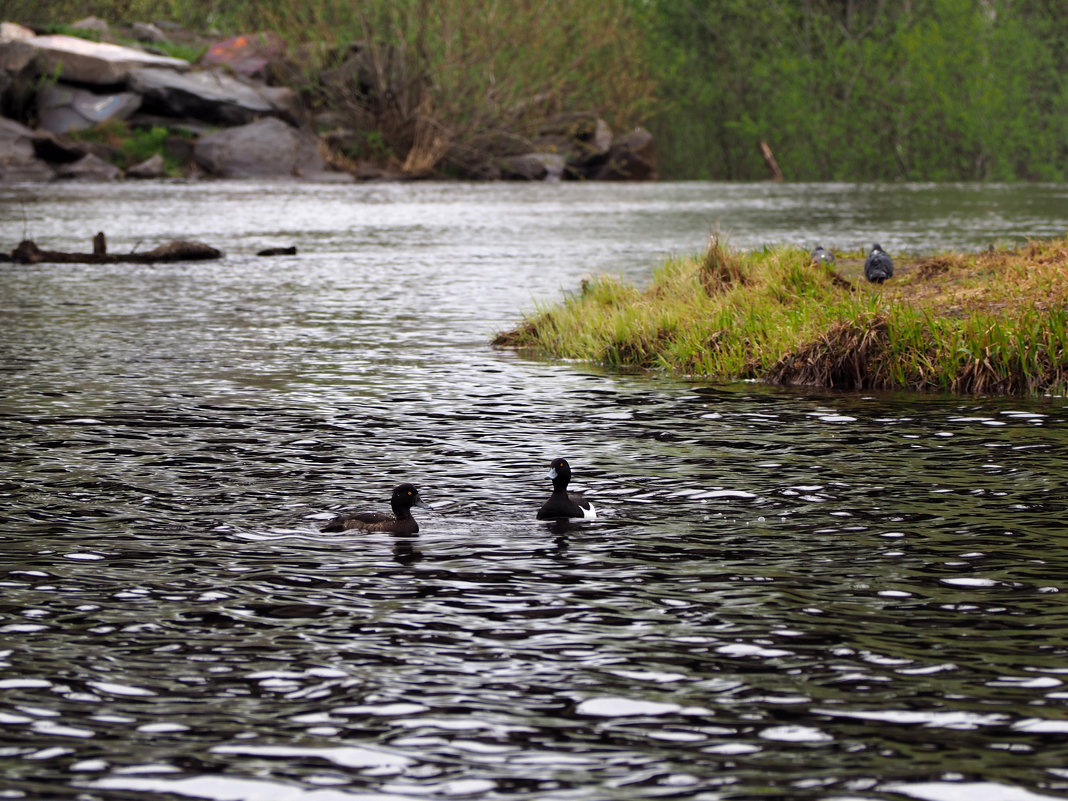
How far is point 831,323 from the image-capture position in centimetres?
1702

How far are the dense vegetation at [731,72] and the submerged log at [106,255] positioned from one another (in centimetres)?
3546

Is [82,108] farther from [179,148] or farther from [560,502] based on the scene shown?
[560,502]

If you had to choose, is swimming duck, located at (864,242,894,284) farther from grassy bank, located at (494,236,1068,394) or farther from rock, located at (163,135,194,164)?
rock, located at (163,135,194,164)

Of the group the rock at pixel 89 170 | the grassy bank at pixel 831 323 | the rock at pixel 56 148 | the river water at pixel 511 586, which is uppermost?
the rock at pixel 56 148

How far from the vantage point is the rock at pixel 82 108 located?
218ft

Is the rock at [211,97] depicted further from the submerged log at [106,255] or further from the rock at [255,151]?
the submerged log at [106,255]

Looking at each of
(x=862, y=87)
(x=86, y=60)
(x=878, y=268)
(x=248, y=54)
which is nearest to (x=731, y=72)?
(x=862, y=87)

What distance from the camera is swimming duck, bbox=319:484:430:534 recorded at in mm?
10008

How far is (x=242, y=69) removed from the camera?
73.1m

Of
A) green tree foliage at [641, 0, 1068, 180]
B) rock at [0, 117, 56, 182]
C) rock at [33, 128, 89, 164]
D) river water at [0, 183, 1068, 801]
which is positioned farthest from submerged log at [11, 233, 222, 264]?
green tree foliage at [641, 0, 1068, 180]

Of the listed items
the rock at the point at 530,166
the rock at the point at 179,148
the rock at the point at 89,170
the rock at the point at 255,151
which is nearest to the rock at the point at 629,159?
the rock at the point at 530,166

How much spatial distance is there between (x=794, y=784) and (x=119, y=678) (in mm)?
3297

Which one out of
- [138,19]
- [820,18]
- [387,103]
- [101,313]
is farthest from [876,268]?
[138,19]

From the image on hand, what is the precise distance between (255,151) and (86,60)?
8.22m
